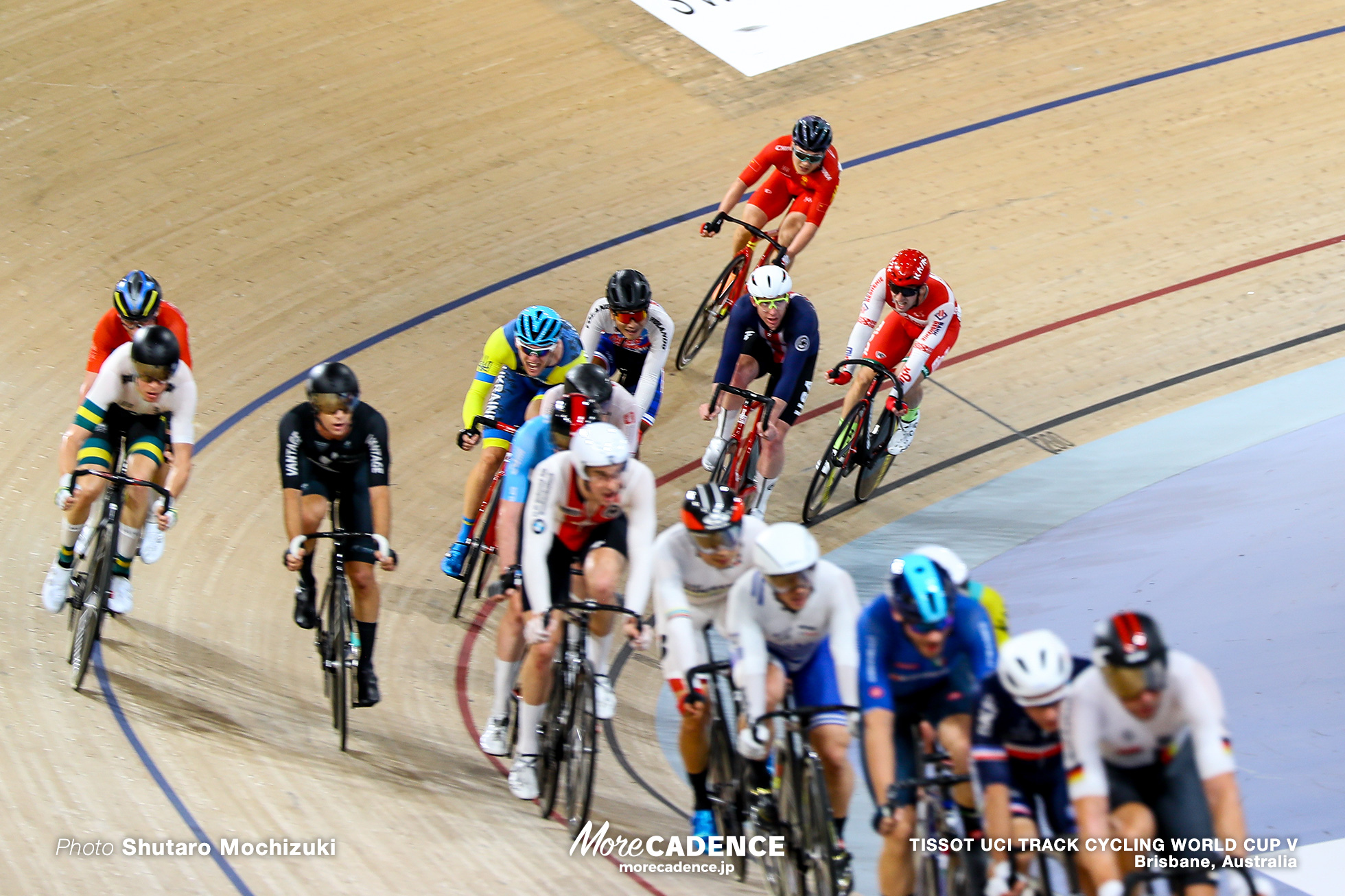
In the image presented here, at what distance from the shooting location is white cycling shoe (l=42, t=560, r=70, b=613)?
4852 mm

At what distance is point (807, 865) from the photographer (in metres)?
3.62

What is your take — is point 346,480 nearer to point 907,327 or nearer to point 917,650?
point 917,650

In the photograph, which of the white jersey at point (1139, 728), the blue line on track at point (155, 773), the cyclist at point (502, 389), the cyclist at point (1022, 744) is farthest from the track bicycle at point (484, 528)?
the white jersey at point (1139, 728)

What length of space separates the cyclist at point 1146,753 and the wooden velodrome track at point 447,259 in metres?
1.42

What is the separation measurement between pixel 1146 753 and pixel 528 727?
→ 6.23 feet

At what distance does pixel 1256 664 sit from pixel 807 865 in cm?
234

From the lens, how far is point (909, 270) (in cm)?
571

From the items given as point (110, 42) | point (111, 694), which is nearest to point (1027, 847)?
point (111, 694)

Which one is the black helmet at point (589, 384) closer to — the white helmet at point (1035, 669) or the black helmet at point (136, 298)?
the black helmet at point (136, 298)

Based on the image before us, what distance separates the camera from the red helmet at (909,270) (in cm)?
572

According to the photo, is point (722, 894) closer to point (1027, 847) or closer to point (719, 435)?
point (1027, 847)

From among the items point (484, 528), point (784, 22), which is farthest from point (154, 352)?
point (784, 22)

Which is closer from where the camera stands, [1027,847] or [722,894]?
[1027,847]

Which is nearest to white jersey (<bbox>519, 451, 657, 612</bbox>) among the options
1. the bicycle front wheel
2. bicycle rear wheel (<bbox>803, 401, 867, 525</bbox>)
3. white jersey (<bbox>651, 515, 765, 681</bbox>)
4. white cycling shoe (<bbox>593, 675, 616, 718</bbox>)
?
white jersey (<bbox>651, 515, 765, 681</bbox>)
